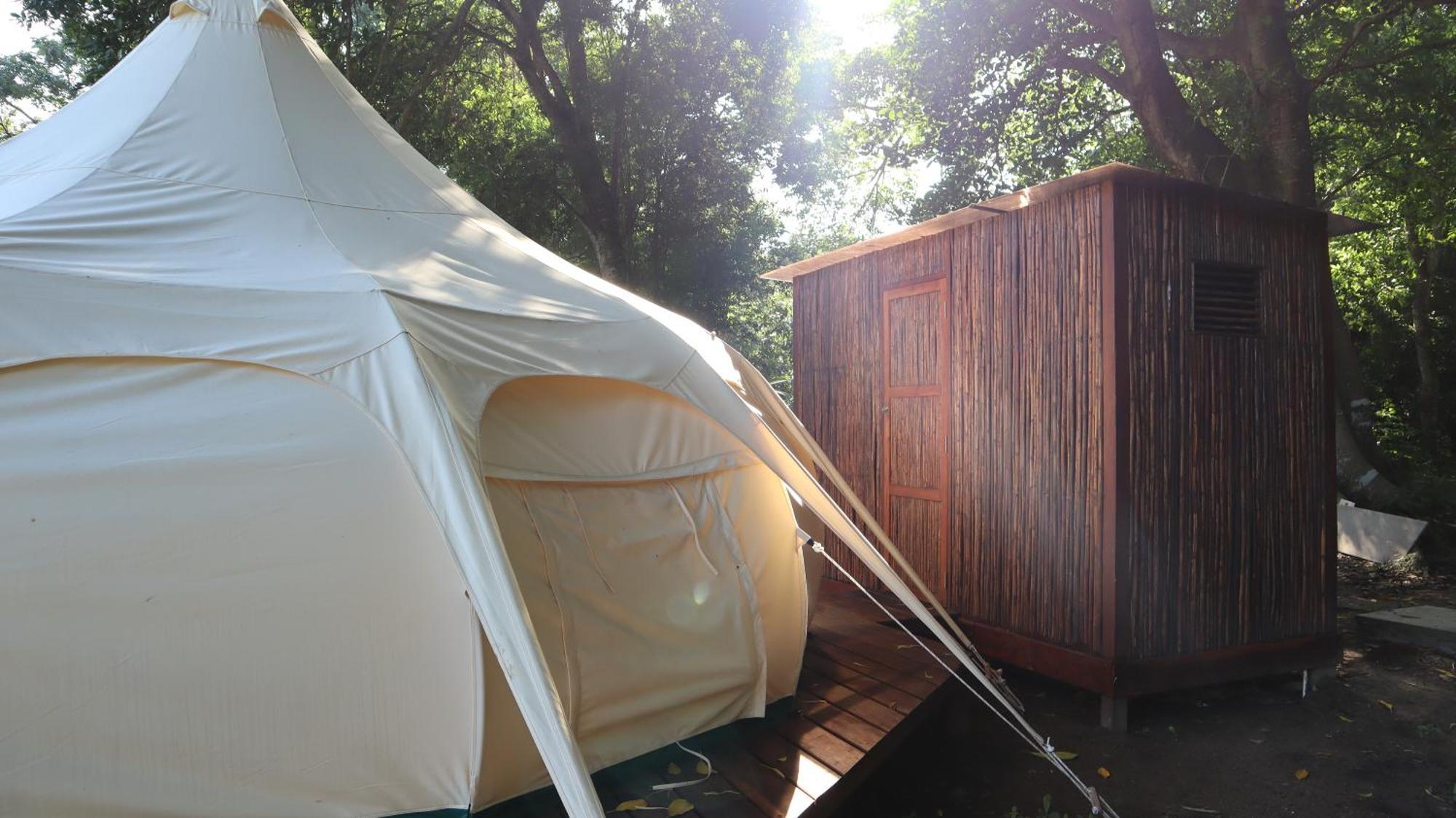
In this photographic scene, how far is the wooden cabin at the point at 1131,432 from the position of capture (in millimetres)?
4848

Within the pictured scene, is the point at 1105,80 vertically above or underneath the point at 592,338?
above

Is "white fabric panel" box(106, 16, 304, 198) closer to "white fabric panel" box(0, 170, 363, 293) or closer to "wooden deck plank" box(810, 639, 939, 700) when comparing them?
"white fabric panel" box(0, 170, 363, 293)

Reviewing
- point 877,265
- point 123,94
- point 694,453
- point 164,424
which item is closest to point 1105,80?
point 877,265

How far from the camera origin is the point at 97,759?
239cm

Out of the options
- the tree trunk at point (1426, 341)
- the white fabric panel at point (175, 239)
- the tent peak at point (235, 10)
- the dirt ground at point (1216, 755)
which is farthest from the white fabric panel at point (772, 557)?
the tree trunk at point (1426, 341)

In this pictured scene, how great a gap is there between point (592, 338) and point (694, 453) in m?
0.72

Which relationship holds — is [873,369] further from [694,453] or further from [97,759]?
[97,759]

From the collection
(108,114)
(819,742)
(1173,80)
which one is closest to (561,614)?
(819,742)

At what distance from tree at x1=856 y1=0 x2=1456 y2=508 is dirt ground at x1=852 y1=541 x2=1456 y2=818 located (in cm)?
488

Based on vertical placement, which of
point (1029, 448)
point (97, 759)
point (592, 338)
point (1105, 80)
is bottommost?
point (97, 759)

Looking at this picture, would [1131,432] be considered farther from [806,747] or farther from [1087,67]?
[1087,67]

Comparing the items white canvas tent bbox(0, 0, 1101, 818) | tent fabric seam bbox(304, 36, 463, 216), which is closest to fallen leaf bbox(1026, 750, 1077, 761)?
white canvas tent bbox(0, 0, 1101, 818)

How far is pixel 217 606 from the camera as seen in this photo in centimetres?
254

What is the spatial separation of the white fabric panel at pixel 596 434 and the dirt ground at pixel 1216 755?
1.98 meters
